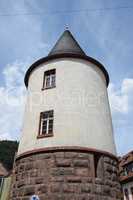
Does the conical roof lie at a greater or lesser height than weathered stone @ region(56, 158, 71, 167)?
greater

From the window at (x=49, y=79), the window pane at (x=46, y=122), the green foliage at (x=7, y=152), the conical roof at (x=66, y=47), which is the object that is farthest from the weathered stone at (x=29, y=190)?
the green foliage at (x=7, y=152)

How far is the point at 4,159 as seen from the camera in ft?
183

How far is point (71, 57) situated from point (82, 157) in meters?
5.86

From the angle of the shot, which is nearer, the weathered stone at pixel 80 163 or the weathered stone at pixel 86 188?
the weathered stone at pixel 86 188

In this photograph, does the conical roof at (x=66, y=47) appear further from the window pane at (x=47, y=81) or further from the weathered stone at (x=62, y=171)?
the weathered stone at (x=62, y=171)

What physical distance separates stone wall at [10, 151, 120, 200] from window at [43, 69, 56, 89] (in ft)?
13.1

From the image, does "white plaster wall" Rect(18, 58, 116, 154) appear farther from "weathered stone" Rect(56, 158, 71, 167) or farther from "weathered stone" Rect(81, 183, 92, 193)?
"weathered stone" Rect(81, 183, 92, 193)

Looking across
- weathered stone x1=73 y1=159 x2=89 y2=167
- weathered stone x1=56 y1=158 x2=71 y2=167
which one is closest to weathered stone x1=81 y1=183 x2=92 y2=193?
weathered stone x1=73 y1=159 x2=89 y2=167

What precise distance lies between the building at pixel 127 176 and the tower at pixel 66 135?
19.5 m

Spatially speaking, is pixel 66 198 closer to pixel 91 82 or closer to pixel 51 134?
pixel 51 134

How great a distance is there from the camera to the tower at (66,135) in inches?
375

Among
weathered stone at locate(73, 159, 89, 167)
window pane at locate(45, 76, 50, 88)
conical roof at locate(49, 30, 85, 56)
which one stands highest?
conical roof at locate(49, 30, 85, 56)

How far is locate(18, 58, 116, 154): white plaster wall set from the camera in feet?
34.8

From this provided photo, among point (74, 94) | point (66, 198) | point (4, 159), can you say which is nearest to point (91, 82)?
point (74, 94)
